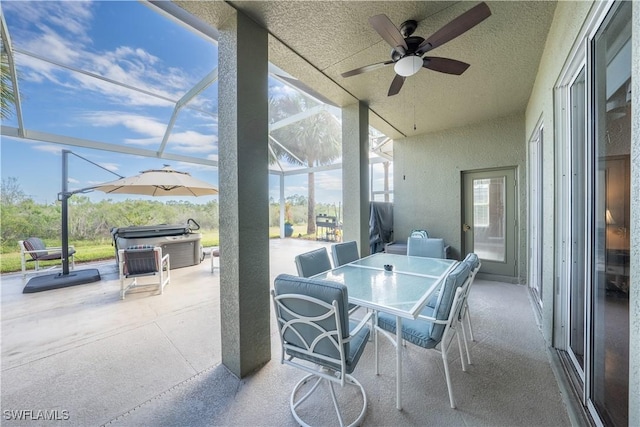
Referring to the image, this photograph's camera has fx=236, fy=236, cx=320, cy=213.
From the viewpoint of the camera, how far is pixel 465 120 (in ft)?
14.5

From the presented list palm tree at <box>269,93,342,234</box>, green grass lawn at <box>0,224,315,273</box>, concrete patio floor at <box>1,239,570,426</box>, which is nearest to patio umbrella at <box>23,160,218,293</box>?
concrete patio floor at <box>1,239,570,426</box>

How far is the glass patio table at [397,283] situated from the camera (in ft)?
5.14

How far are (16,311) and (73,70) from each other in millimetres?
4048

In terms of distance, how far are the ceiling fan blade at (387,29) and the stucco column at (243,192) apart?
0.97 meters

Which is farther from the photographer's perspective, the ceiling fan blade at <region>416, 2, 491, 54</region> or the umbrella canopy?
the umbrella canopy

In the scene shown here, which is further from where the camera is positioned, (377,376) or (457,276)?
(377,376)

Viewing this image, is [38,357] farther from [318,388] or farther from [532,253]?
[532,253]

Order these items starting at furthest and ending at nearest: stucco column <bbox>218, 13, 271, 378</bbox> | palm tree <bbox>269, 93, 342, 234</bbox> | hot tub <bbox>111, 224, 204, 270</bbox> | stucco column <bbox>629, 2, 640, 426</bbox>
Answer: palm tree <bbox>269, 93, 342, 234</bbox> < hot tub <bbox>111, 224, 204, 270</bbox> < stucco column <bbox>218, 13, 271, 378</bbox> < stucco column <bbox>629, 2, 640, 426</bbox>

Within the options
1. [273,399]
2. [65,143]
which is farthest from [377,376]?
[65,143]

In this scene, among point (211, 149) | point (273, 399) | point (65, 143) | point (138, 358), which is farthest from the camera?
point (211, 149)

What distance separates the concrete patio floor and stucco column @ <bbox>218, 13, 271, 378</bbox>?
0.33 metres

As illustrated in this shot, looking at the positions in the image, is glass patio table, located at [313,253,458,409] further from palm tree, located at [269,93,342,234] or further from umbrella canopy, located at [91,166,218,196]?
palm tree, located at [269,93,342,234]

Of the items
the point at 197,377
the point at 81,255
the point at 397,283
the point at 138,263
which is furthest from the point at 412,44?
the point at 81,255

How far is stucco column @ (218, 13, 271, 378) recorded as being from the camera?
1.89 m
